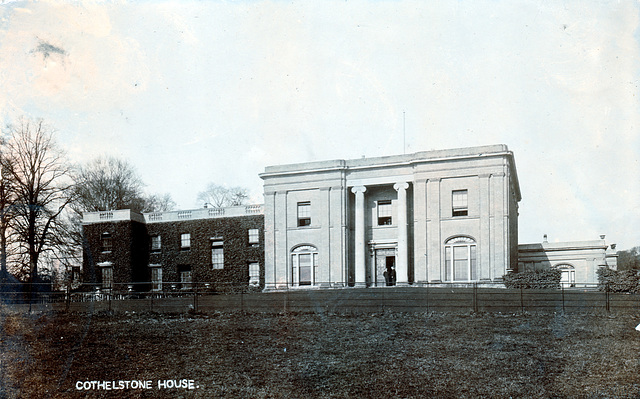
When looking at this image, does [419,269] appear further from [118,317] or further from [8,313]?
[8,313]

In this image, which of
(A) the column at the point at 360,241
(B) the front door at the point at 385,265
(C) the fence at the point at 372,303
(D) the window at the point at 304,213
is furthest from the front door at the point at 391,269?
(C) the fence at the point at 372,303

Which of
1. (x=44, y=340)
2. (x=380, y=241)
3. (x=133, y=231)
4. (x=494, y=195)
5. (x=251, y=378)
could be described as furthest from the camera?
(x=133, y=231)

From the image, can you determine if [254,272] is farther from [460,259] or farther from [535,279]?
[535,279]

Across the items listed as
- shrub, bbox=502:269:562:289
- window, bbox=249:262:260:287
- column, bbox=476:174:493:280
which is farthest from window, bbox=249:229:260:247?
shrub, bbox=502:269:562:289

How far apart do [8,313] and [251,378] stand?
1410cm

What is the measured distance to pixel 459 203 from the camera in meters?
31.3

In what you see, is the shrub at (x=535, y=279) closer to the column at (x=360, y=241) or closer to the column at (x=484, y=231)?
the column at (x=484, y=231)

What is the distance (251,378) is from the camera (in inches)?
401

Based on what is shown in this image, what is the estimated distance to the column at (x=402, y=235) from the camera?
32.8 meters

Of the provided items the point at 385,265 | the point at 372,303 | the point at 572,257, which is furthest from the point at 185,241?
the point at 572,257

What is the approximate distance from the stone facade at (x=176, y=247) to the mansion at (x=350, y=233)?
8 centimetres

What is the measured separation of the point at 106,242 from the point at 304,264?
15.3 metres

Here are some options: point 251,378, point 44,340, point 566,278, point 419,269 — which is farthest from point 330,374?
point 566,278

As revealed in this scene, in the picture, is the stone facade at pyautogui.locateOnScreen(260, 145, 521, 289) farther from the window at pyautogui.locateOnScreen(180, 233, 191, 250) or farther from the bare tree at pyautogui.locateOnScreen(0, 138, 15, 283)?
the bare tree at pyautogui.locateOnScreen(0, 138, 15, 283)
